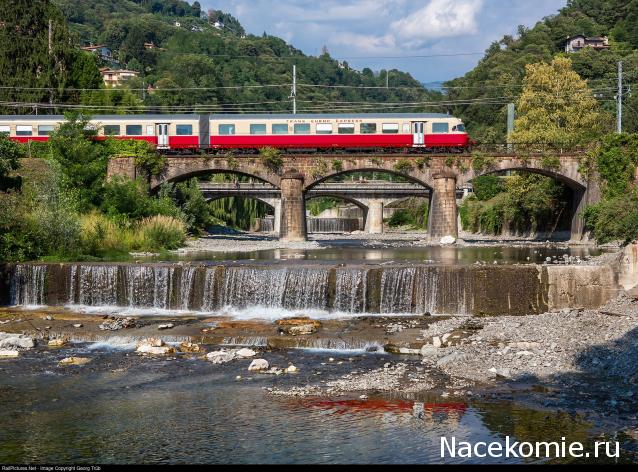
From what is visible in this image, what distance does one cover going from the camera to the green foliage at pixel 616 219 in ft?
144

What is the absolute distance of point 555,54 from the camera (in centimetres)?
8988

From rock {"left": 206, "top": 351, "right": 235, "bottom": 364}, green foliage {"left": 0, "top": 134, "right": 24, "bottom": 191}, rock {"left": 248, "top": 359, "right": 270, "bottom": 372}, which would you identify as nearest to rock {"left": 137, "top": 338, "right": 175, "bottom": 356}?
rock {"left": 206, "top": 351, "right": 235, "bottom": 364}

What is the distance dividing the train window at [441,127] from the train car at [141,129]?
1708cm

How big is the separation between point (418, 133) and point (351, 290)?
30.4 m

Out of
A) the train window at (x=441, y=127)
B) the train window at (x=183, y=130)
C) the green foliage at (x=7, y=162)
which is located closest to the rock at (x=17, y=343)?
the green foliage at (x=7, y=162)

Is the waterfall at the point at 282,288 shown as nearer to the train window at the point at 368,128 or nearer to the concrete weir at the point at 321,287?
the concrete weir at the point at 321,287

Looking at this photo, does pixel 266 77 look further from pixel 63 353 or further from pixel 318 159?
pixel 63 353

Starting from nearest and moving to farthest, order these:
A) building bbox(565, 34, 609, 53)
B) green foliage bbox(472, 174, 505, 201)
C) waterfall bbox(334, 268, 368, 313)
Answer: waterfall bbox(334, 268, 368, 313), green foliage bbox(472, 174, 505, 201), building bbox(565, 34, 609, 53)

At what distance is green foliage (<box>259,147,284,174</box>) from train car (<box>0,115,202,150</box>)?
480cm

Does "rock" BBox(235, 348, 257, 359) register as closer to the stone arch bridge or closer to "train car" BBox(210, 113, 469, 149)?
the stone arch bridge

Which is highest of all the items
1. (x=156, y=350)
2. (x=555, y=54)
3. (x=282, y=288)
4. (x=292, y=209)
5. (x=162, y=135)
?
(x=555, y=54)

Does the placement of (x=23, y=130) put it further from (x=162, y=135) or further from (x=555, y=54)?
(x=555, y=54)

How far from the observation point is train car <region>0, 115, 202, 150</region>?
59.7m

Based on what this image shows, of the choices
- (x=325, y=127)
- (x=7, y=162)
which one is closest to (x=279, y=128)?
(x=325, y=127)
